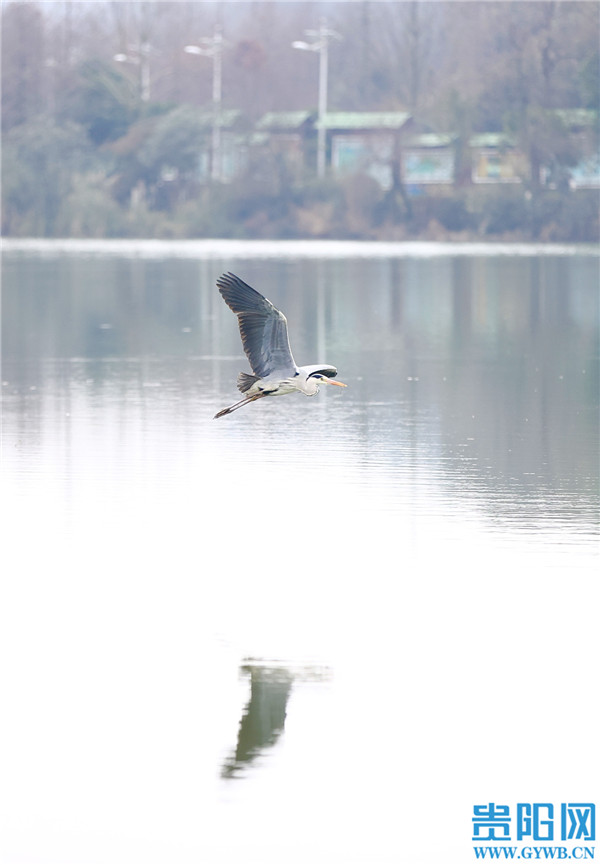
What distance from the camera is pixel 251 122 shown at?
78.0 meters

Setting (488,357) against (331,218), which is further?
(331,218)

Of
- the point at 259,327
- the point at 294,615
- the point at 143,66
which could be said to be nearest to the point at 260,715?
the point at 294,615

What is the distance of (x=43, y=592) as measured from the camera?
996 centimetres

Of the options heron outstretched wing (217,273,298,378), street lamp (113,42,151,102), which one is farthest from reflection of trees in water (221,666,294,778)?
street lamp (113,42,151,102)

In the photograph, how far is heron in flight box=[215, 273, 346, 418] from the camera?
34.8ft

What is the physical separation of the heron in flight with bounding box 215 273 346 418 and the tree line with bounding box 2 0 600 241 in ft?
183

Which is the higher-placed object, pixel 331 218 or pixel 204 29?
pixel 204 29

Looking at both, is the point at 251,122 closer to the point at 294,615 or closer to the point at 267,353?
the point at 267,353

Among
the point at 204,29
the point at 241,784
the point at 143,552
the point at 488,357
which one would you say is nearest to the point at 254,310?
the point at 143,552

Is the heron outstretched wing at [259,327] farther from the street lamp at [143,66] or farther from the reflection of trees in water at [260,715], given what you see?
the street lamp at [143,66]

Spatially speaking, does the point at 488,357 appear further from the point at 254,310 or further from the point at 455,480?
the point at 254,310

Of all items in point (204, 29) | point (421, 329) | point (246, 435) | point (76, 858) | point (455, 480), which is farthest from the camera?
point (204, 29)

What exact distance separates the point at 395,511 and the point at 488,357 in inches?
430

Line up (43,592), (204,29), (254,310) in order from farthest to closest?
(204,29) < (254,310) < (43,592)
